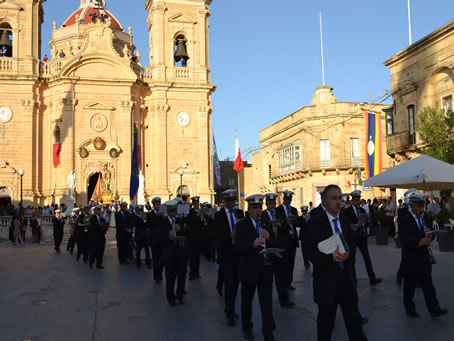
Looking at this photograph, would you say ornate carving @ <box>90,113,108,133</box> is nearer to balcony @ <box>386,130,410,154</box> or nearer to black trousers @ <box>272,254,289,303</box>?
balcony @ <box>386,130,410,154</box>

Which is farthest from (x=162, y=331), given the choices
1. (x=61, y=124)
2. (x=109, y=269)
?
(x=61, y=124)

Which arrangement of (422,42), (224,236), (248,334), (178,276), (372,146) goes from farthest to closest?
(372,146)
(422,42)
(178,276)
(224,236)
(248,334)

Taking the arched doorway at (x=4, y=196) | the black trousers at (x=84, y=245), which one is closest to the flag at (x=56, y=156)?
the arched doorway at (x=4, y=196)

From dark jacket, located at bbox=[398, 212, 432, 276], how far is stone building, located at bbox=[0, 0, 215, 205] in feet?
98.9

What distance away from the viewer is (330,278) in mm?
4898

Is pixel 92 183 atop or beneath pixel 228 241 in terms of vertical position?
atop

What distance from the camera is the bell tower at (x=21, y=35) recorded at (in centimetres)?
3678

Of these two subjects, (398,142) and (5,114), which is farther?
(5,114)

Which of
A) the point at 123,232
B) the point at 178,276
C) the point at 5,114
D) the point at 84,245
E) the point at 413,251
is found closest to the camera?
the point at 413,251

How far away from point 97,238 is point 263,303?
956 cm

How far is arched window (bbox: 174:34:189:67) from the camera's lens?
39.7 meters

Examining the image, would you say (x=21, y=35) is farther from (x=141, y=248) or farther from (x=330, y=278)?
(x=330, y=278)

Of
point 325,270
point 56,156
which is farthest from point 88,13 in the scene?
point 325,270

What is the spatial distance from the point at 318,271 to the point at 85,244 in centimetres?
Answer: 1257
